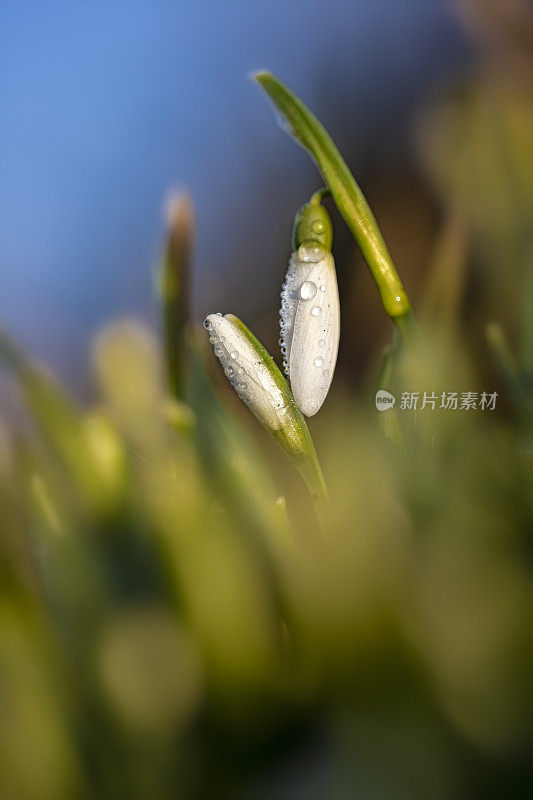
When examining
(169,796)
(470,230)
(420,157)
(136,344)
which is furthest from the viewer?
(420,157)

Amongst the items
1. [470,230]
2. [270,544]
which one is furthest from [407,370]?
[470,230]

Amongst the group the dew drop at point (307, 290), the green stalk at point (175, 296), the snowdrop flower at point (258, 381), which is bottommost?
the snowdrop flower at point (258, 381)

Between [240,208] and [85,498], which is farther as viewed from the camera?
[240,208]

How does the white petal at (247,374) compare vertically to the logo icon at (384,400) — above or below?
above

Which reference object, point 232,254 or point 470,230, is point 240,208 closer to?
point 232,254
